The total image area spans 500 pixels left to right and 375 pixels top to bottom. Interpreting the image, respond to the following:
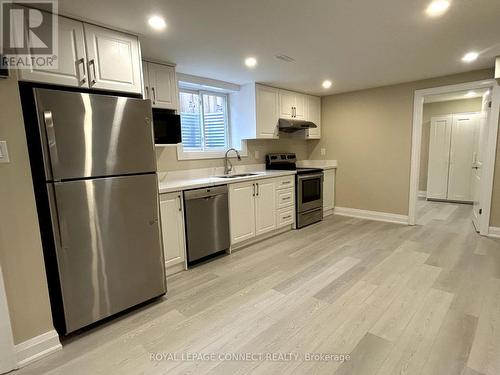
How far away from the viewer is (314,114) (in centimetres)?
511

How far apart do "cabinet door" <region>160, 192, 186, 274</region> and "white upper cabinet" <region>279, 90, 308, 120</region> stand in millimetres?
2544

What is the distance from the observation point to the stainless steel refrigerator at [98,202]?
5.74ft

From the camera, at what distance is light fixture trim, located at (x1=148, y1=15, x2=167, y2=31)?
1.98 m

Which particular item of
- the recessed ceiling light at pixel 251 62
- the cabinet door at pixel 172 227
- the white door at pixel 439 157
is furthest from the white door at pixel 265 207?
the white door at pixel 439 157

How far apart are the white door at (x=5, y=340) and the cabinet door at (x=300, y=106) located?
435 centimetres

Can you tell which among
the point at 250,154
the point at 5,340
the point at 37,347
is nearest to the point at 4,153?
the point at 5,340

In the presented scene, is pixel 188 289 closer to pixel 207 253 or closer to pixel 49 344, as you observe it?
pixel 207 253

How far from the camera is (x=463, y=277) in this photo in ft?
8.63

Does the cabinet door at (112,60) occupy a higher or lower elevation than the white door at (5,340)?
higher

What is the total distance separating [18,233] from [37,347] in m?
0.78

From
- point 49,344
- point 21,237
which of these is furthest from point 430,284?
point 21,237

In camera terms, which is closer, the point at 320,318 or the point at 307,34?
the point at 320,318

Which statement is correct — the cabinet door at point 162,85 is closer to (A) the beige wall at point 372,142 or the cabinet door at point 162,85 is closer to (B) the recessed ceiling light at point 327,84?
(B) the recessed ceiling light at point 327,84

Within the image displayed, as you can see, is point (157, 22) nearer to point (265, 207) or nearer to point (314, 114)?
point (265, 207)
